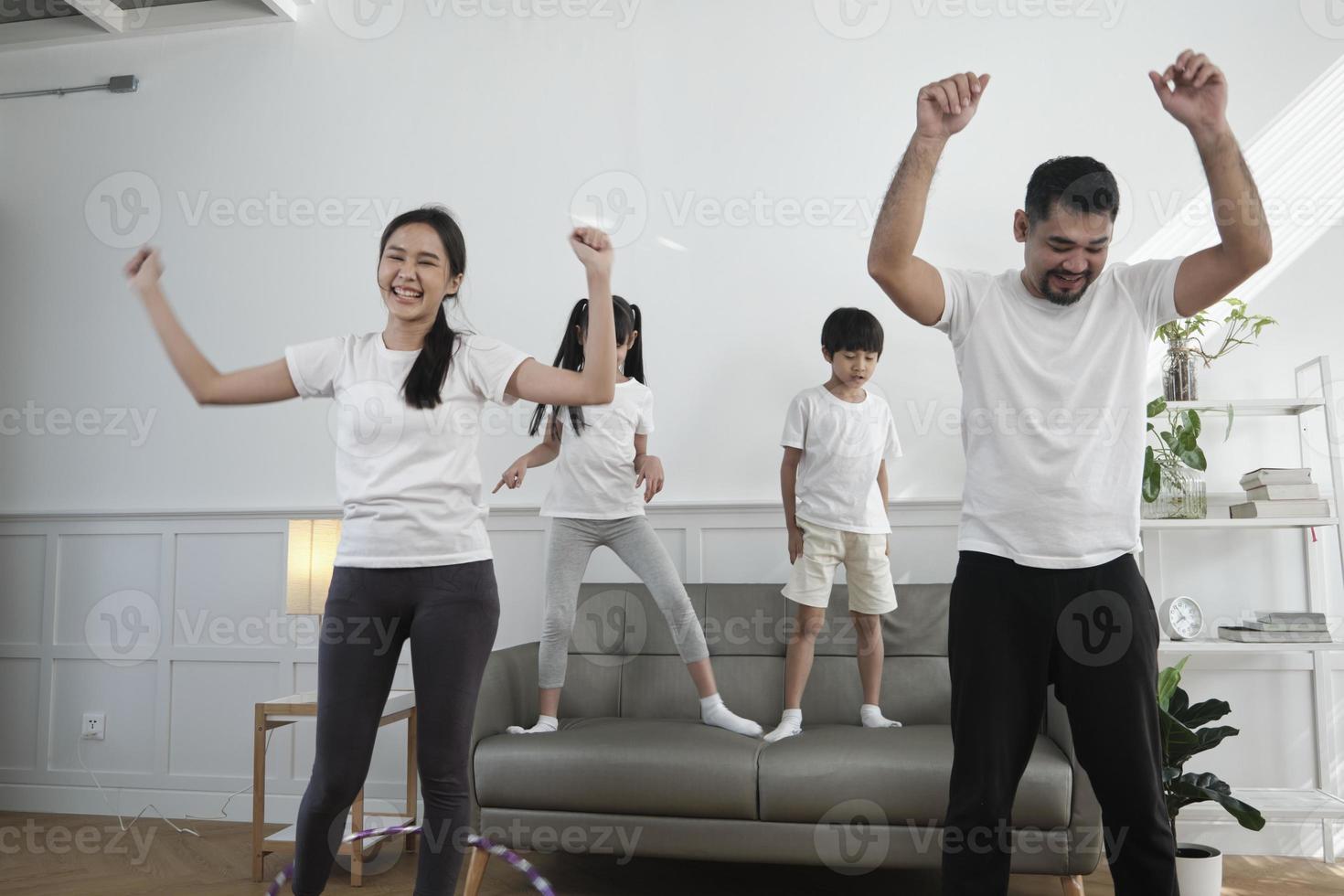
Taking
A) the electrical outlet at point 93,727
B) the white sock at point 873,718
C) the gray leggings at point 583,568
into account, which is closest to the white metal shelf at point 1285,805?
the white sock at point 873,718

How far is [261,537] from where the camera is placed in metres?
4.32

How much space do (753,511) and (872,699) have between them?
0.92 metres

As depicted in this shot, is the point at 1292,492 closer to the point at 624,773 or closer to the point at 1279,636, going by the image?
the point at 1279,636

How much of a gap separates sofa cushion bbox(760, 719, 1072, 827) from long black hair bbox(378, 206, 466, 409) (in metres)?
1.54

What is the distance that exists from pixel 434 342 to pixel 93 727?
3.32 metres

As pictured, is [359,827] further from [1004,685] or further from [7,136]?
[7,136]

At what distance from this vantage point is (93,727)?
4332 mm

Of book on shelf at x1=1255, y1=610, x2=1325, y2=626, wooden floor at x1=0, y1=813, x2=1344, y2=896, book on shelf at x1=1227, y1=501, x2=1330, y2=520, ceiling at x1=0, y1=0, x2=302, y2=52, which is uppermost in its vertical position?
ceiling at x1=0, y1=0, x2=302, y2=52

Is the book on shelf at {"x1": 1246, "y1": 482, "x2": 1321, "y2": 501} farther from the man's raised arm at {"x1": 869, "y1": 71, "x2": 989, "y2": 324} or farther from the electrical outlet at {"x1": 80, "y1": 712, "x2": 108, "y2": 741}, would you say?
the electrical outlet at {"x1": 80, "y1": 712, "x2": 108, "y2": 741}

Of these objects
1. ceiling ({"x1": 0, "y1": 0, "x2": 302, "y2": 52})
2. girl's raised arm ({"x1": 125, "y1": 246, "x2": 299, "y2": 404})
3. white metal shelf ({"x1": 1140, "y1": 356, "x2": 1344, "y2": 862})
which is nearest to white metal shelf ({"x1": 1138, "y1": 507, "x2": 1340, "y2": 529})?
white metal shelf ({"x1": 1140, "y1": 356, "x2": 1344, "y2": 862})

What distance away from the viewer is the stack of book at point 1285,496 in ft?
11.2

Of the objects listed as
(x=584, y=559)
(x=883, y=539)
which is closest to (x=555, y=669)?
(x=584, y=559)

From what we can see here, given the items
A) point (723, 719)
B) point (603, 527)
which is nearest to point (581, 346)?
point (603, 527)

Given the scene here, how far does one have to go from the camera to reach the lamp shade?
3607mm
